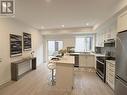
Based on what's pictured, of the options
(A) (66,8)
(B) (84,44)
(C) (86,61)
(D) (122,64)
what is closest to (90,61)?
(C) (86,61)

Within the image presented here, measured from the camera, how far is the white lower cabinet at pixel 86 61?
7.46 metres

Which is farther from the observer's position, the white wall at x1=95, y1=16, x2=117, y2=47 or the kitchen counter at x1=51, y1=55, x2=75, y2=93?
the white wall at x1=95, y1=16, x2=117, y2=47

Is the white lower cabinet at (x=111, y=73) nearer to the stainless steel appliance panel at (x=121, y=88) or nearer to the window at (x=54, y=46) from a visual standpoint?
the stainless steel appliance panel at (x=121, y=88)

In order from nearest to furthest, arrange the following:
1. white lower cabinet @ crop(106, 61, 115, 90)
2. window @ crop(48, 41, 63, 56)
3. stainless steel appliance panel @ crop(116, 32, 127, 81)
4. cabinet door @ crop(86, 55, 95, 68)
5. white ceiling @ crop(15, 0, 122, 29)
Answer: stainless steel appliance panel @ crop(116, 32, 127, 81), white ceiling @ crop(15, 0, 122, 29), white lower cabinet @ crop(106, 61, 115, 90), cabinet door @ crop(86, 55, 95, 68), window @ crop(48, 41, 63, 56)

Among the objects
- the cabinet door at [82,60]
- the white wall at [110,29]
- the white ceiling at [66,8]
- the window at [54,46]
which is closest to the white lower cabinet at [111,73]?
the white wall at [110,29]

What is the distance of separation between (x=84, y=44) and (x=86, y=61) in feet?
5.69

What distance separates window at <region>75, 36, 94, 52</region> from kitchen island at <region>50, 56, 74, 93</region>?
193 inches

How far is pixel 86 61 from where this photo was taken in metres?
7.54

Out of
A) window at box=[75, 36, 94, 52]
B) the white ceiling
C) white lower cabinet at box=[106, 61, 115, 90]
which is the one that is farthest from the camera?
window at box=[75, 36, 94, 52]

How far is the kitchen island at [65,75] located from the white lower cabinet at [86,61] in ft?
12.2

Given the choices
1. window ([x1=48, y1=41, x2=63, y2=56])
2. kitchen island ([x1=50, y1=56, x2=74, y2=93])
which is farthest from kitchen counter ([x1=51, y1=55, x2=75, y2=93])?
window ([x1=48, y1=41, x2=63, y2=56])

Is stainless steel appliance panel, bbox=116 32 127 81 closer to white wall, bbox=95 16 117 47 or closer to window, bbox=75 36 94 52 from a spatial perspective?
white wall, bbox=95 16 117 47

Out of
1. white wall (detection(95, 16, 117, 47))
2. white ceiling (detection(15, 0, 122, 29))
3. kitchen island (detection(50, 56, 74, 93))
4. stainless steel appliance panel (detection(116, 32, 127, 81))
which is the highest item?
white ceiling (detection(15, 0, 122, 29))

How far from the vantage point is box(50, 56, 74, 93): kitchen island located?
12.9 feet
